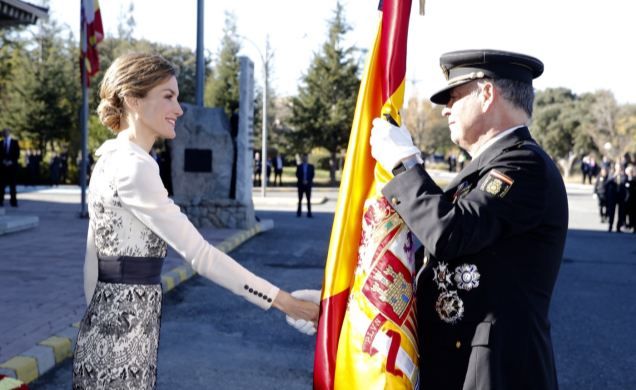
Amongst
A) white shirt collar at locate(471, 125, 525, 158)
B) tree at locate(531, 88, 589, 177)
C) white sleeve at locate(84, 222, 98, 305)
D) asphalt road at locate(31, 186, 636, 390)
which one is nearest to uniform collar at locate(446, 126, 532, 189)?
white shirt collar at locate(471, 125, 525, 158)

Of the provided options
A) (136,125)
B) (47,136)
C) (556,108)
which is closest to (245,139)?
(136,125)

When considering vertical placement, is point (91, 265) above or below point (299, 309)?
above

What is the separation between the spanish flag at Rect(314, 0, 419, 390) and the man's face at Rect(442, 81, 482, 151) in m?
0.20

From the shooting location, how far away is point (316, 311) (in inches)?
110

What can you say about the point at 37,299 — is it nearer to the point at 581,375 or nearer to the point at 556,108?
the point at 581,375

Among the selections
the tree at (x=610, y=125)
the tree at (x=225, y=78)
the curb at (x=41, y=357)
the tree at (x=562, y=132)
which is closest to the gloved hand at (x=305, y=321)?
the curb at (x=41, y=357)

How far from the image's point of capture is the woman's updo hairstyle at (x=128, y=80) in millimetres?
2629

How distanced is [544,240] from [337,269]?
69 cm

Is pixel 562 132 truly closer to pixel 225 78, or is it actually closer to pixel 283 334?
pixel 225 78

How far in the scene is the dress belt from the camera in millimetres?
2615

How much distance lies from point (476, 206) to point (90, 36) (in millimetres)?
14707

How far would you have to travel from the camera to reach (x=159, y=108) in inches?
106

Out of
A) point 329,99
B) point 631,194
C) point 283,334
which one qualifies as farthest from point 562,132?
point 283,334

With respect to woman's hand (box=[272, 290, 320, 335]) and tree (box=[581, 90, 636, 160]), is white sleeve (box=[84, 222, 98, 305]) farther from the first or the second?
tree (box=[581, 90, 636, 160])
